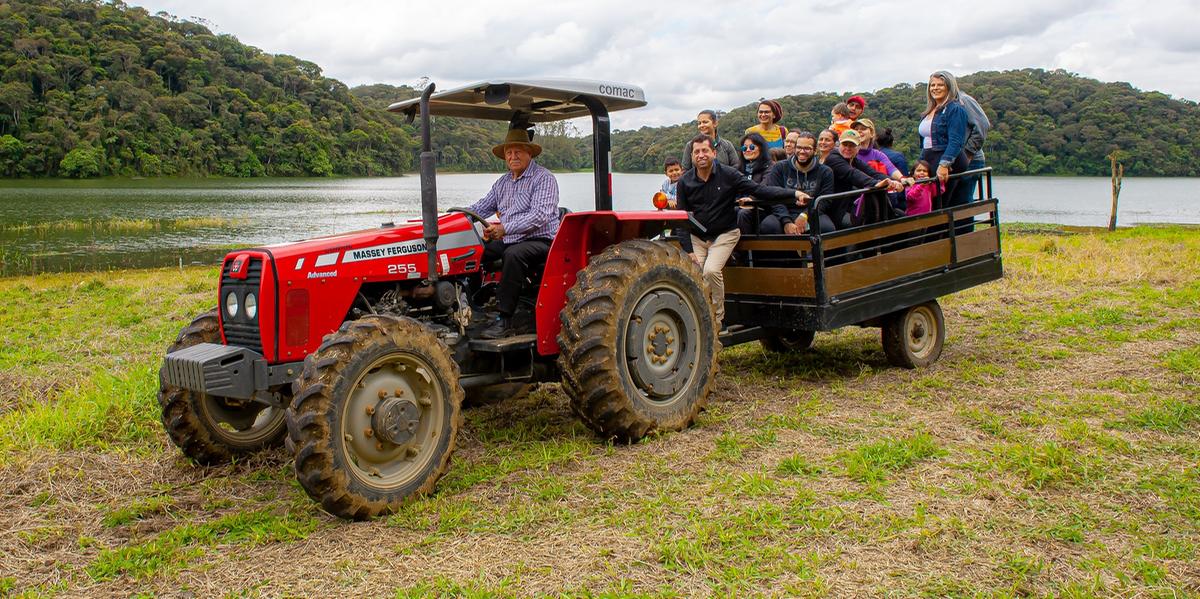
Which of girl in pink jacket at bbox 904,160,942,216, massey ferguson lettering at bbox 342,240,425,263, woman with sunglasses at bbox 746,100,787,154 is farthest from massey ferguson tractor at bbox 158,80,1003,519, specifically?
woman with sunglasses at bbox 746,100,787,154

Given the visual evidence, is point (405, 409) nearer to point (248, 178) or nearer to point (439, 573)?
point (439, 573)

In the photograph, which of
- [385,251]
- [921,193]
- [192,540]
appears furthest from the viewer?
[921,193]

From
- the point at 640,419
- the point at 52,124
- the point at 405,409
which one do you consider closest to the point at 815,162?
the point at 640,419

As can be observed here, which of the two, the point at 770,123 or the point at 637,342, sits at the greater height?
the point at 770,123

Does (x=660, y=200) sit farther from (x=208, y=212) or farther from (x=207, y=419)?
(x=208, y=212)

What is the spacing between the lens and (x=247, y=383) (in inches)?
163

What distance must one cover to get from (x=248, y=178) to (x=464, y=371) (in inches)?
2676

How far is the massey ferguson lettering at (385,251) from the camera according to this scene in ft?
14.8

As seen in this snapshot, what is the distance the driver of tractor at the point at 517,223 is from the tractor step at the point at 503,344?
0.60 feet

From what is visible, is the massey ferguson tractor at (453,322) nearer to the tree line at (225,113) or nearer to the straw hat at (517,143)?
the straw hat at (517,143)

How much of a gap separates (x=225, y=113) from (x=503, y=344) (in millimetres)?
71599

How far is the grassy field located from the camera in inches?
134

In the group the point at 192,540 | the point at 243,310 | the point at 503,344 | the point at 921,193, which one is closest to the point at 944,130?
the point at 921,193

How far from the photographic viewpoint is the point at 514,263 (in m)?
5.12
